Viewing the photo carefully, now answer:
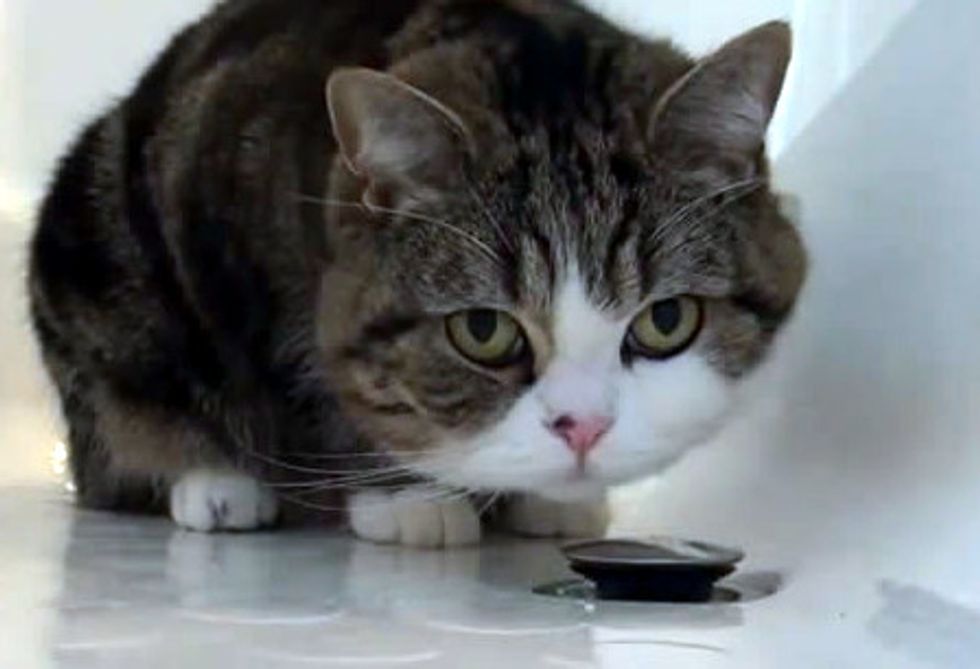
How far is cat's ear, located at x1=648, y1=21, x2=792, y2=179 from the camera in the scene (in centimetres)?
110

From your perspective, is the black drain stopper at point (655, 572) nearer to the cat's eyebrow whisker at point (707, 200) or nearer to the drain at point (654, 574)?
the drain at point (654, 574)

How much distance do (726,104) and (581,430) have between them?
22 cm

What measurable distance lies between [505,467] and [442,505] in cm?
18

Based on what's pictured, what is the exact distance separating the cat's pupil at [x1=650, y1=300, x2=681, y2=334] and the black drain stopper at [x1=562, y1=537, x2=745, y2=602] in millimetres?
131

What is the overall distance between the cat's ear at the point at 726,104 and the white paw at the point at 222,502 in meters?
0.38

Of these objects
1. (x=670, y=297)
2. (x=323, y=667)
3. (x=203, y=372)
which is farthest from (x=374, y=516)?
(x=323, y=667)

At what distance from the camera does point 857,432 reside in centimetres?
114

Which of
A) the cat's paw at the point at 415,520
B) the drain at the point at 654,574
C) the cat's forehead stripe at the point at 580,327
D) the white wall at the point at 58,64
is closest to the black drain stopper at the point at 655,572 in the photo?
the drain at the point at 654,574

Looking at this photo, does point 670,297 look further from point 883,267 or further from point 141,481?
point 141,481

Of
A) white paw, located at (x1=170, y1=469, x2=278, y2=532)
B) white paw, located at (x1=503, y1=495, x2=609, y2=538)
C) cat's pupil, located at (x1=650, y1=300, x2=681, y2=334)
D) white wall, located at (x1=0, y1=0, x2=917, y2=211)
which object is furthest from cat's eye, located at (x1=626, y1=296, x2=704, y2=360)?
white wall, located at (x1=0, y1=0, x2=917, y2=211)

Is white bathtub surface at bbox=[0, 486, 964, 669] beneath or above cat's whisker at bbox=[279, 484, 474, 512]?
beneath

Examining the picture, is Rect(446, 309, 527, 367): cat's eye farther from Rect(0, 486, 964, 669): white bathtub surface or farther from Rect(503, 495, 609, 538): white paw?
Rect(503, 495, 609, 538): white paw

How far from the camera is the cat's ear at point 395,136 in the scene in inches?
42.0

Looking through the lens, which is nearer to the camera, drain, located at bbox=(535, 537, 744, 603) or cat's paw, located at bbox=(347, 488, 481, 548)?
drain, located at bbox=(535, 537, 744, 603)
